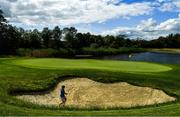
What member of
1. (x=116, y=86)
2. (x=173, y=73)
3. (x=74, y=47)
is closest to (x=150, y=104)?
(x=116, y=86)

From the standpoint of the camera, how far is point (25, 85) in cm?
2512

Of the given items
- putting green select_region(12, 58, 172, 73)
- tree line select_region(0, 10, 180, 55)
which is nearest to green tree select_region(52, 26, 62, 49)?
tree line select_region(0, 10, 180, 55)

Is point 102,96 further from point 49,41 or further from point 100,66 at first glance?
point 49,41

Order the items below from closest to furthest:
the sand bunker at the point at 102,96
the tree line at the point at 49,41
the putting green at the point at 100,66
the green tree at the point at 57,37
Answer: the sand bunker at the point at 102,96 → the putting green at the point at 100,66 → the tree line at the point at 49,41 → the green tree at the point at 57,37

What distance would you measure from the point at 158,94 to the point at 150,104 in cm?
260

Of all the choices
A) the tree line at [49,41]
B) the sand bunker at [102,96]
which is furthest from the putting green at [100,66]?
the tree line at [49,41]

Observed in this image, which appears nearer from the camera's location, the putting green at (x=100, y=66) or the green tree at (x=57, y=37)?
the putting green at (x=100, y=66)

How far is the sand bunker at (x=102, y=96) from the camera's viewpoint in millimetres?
22719

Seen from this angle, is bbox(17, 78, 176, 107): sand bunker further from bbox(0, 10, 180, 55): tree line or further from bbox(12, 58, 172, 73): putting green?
bbox(0, 10, 180, 55): tree line

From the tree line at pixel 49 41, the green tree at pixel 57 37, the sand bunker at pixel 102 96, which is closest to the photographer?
the sand bunker at pixel 102 96

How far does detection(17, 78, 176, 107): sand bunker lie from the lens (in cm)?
2272

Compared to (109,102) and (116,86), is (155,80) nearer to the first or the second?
(116,86)

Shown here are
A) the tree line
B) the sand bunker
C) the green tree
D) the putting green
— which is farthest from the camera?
the green tree

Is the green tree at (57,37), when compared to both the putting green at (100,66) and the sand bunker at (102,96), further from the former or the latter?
the sand bunker at (102,96)
